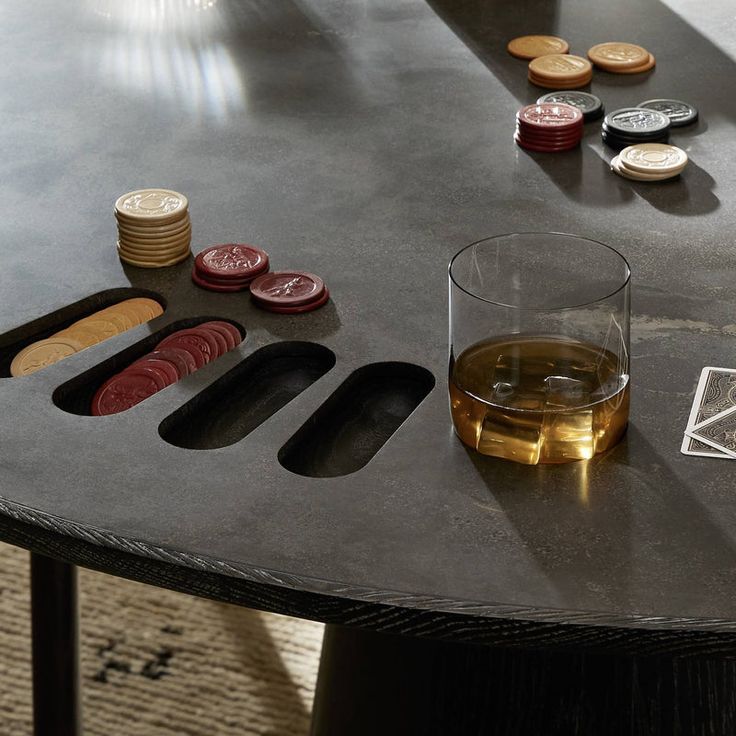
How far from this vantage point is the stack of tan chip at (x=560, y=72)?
6.01ft

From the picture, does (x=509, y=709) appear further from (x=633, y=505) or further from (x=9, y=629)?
(x=9, y=629)

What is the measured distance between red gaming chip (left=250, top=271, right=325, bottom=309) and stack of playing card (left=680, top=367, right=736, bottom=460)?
1.37ft

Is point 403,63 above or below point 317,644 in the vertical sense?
above

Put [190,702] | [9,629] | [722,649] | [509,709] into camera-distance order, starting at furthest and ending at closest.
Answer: [9,629] → [190,702] → [509,709] → [722,649]

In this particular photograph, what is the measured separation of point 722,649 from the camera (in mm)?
888

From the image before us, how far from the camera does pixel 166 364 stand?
1.21 metres

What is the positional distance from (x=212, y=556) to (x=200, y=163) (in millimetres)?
825

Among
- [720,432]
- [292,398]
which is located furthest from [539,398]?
[292,398]

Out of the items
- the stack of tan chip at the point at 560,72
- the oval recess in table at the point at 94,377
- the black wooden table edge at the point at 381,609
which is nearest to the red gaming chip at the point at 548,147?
the stack of tan chip at the point at 560,72

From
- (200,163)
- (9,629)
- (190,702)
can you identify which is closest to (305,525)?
(200,163)

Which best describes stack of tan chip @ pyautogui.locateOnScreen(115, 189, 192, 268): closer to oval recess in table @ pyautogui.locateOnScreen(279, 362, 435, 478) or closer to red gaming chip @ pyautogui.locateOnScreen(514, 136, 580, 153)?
oval recess in table @ pyautogui.locateOnScreen(279, 362, 435, 478)

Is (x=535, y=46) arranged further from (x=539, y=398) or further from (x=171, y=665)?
(x=171, y=665)

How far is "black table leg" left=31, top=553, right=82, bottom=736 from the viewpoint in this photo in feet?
6.27

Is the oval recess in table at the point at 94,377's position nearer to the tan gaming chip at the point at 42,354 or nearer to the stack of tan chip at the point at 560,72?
the tan gaming chip at the point at 42,354
